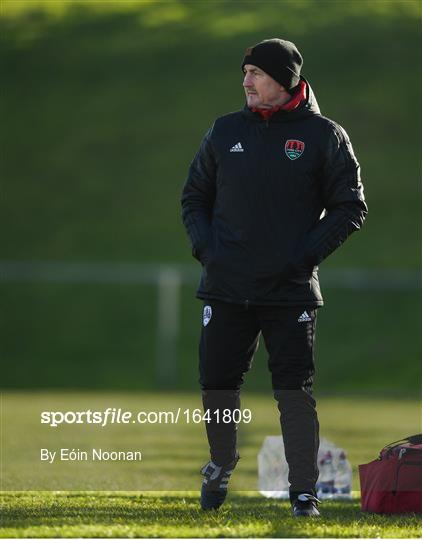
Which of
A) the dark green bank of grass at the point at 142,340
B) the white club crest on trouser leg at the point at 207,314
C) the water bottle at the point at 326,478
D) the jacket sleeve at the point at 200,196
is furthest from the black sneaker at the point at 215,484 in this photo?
the dark green bank of grass at the point at 142,340

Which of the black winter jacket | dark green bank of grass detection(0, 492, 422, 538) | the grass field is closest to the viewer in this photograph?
dark green bank of grass detection(0, 492, 422, 538)

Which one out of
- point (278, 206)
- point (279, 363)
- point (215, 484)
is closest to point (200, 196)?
point (278, 206)

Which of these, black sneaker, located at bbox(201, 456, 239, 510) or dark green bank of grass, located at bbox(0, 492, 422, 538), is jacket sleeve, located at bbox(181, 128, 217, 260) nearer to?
black sneaker, located at bbox(201, 456, 239, 510)

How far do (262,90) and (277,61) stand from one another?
12 centimetres

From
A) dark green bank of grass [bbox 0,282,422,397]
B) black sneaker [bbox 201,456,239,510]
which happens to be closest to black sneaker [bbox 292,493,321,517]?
black sneaker [bbox 201,456,239,510]

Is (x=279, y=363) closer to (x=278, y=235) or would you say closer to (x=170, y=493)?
(x=278, y=235)

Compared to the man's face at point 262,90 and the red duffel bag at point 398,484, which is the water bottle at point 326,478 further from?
the man's face at point 262,90

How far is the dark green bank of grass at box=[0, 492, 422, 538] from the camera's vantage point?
4.79 m

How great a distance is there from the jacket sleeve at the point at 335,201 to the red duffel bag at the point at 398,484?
3.06ft

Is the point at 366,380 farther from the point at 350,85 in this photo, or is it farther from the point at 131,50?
the point at 131,50

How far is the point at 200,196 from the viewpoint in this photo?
18.0 ft

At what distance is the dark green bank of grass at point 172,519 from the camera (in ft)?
15.7

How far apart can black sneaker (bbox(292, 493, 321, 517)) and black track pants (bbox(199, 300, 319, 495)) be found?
1.2 inches

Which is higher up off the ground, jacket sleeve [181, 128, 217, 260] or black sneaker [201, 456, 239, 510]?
jacket sleeve [181, 128, 217, 260]
